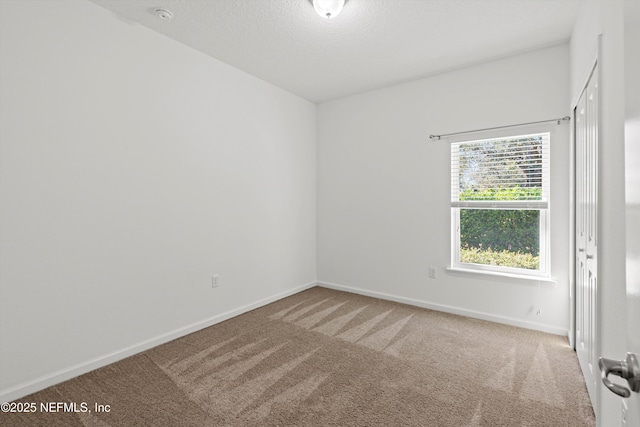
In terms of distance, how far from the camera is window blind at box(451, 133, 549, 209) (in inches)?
122

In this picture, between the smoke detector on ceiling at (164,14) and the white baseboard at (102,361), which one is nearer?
the white baseboard at (102,361)

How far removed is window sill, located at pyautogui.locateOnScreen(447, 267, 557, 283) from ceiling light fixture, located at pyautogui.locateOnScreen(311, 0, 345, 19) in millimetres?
2800

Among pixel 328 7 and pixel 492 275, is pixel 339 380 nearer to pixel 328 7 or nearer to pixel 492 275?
pixel 492 275

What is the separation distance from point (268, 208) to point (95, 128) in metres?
1.97

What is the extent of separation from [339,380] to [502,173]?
8.55ft

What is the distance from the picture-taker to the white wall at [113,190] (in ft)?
6.73

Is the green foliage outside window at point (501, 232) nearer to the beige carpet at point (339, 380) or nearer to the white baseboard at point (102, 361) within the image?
the beige carpet at point (339, 380)

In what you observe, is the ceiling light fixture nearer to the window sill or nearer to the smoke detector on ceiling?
the smoke detector on ceiling

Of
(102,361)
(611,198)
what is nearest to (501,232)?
(611,198)

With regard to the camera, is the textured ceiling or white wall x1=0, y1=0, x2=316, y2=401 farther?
the textured ceiling

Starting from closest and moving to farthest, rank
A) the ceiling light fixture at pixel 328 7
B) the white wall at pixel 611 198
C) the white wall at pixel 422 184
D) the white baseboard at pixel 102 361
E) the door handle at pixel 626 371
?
the door handle at pixel 626 371 → the white wall at pixel 611 198 → the white baseboard at pixel 102 361 → the ceiling light fixture at pixel 328 7 → the white wall at pixel 422 184

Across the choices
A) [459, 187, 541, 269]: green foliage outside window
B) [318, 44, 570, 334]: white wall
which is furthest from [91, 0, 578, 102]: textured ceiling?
[459, 187, 541, 269]: green foliage outside window

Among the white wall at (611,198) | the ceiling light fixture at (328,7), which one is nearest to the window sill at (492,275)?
the white wall at (611,198)

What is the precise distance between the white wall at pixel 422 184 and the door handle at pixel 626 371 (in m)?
2.89
